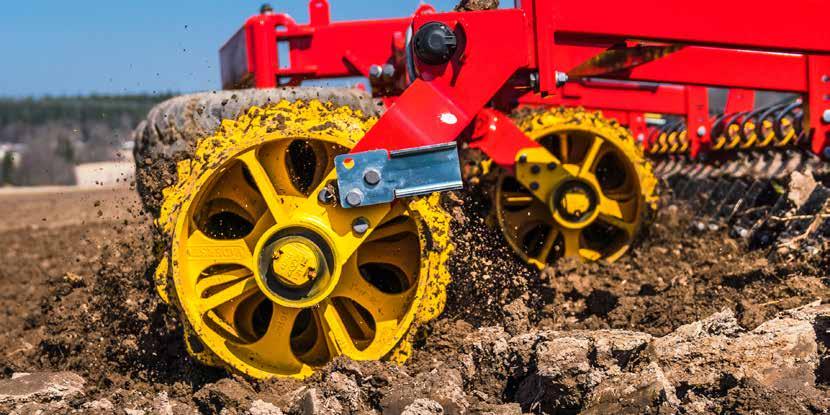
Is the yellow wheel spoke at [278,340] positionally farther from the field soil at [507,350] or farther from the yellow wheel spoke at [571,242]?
the yellow wheel spoke at [571,242]

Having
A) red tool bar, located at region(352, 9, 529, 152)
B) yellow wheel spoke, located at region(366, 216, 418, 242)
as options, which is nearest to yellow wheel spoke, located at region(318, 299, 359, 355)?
yellow wheel spoke, located at region(366, 216, 418, 242)

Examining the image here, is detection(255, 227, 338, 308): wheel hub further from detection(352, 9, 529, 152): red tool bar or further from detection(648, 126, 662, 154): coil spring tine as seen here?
detection(648, 126, 662, 154): coil spring tine

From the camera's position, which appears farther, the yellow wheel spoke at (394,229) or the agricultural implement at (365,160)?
the yellow wheel spoke at (394,229)

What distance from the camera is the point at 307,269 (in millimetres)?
3545

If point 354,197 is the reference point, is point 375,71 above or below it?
above

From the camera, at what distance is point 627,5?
13.7 feet

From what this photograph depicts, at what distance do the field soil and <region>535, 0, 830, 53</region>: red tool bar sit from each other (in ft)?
3.30

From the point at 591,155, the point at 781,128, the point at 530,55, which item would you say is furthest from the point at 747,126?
the point at 530,55

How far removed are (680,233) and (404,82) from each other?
8.10 feet

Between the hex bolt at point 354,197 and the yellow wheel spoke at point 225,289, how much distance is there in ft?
1.86

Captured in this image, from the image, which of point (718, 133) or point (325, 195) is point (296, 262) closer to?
point (325, 195)

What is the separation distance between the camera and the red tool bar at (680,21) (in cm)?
413

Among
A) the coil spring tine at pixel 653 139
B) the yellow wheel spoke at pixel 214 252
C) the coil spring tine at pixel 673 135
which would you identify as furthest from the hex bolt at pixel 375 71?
the coil spring tine at pixel 653 139

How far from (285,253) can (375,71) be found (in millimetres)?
2614
